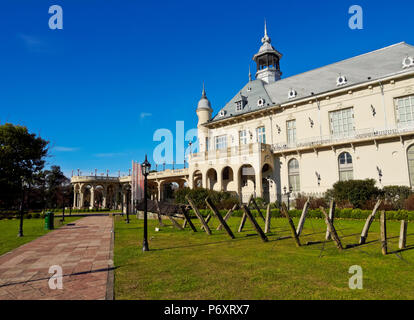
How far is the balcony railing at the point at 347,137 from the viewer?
22719mm

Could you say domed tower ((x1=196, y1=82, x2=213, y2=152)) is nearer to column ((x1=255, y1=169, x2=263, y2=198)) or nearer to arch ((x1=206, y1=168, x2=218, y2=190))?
arch ((x1=206, y1=168, x2=218, y2=190))

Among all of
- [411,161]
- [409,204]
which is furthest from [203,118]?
[409,204]

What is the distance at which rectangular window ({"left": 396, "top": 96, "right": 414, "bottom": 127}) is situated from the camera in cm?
2267

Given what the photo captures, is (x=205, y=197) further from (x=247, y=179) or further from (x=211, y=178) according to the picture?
(x=211, y=178)

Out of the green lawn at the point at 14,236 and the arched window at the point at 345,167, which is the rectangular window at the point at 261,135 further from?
the green lawn at the point at 14,236

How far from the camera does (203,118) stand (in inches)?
1551

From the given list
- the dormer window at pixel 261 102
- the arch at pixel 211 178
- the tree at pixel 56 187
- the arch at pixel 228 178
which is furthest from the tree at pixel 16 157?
the dormer window at pixel 261 102

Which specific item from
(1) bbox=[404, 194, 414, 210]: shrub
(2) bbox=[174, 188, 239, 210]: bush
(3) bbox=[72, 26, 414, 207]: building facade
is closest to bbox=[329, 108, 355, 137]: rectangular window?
(3) bbox=[72, 26, 414, 207]: building facade

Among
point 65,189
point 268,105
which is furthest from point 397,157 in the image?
point 65,189

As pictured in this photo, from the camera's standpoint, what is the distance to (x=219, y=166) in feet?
106

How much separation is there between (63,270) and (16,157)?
33384mm
